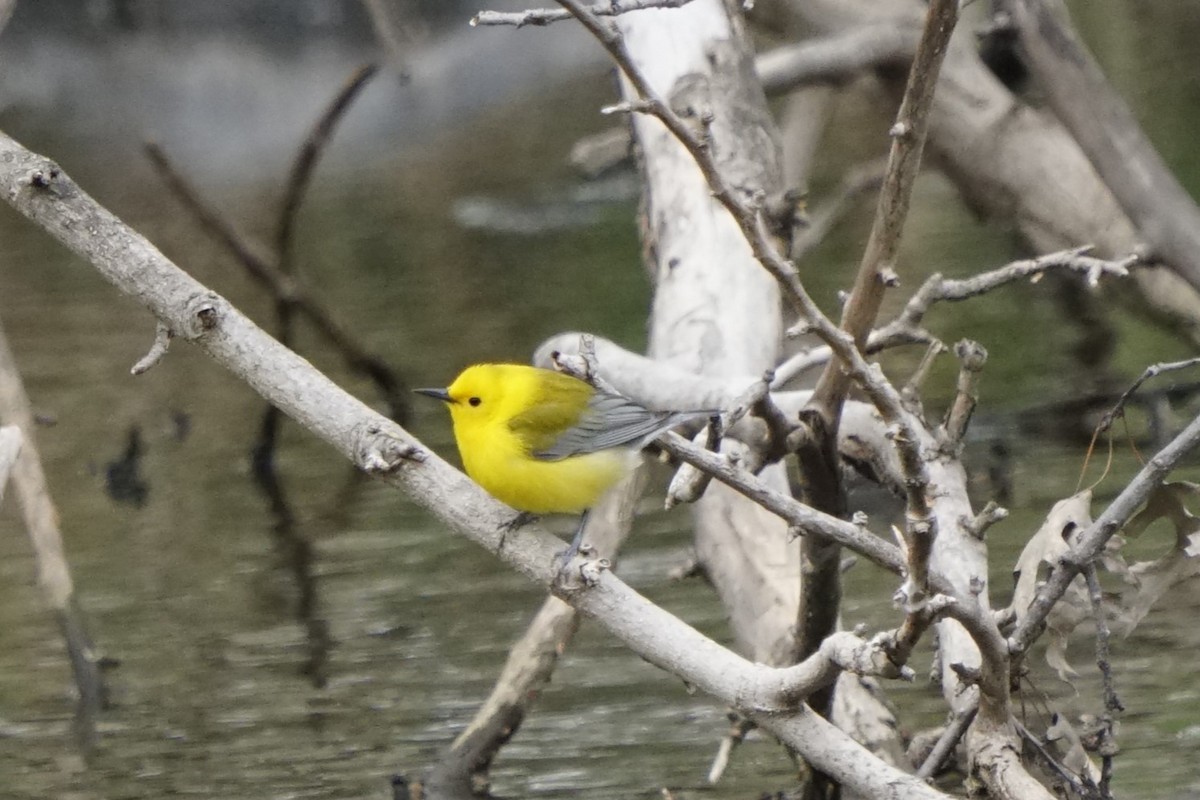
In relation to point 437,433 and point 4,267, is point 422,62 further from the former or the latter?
point 437,433

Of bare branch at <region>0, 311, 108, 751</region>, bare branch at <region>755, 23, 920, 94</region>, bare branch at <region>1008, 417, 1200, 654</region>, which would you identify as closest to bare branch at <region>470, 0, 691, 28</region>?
bare branch at <region>1008, 417, 1200, 654</region>

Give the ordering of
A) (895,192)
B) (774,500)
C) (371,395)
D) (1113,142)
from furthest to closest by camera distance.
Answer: (371,395) < (1113,142) < (895,192) < (774,500)

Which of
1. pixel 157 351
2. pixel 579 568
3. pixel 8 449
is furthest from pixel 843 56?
pixel 579 568

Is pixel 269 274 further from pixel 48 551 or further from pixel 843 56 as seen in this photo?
pixel 48 551

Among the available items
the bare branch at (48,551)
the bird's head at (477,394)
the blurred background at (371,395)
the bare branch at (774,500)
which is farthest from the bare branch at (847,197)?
the bare branch at (774,500)

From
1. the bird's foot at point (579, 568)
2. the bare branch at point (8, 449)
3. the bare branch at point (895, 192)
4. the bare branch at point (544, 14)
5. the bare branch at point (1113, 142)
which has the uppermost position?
the bare branch at point (1113, 142)

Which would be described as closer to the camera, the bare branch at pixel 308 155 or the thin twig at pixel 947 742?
the thin twig at pixel 947 742

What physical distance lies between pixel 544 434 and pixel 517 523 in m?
A: 0.52

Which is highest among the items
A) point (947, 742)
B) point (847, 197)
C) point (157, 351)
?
point (847, 197)

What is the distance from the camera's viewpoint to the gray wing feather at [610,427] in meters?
4.49

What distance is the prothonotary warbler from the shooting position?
172 inches

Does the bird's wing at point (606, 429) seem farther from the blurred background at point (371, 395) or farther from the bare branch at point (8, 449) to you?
the bare branch at point (8, 449)

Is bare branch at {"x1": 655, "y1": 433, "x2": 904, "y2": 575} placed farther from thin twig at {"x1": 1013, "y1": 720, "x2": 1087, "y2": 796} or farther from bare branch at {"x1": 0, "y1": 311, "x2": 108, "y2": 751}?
bare branch at {"x1": 0, "y1": 311, "x2": 108, "y2": 751}

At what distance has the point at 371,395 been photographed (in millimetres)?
10352
